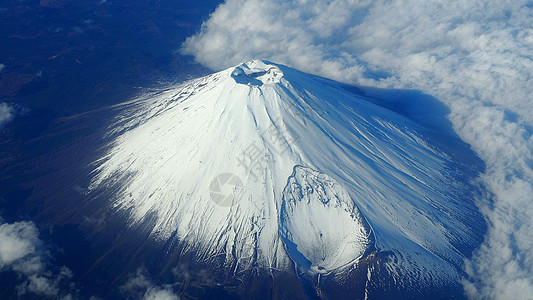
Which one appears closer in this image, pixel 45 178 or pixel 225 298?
pixel 225 298

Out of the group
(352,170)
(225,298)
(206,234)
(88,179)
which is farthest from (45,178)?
(352,170)

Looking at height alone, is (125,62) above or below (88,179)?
above

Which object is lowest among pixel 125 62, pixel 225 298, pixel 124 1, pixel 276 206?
pixel 225 298

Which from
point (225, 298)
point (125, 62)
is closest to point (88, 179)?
point (225, 298)

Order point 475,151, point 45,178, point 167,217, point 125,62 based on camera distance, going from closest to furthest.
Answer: point 167,217
point 45,178
point 475,151
point 125,62

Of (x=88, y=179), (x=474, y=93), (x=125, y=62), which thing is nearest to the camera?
(x=88, y=179)

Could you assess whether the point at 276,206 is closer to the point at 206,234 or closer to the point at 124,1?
the point at 206,234
